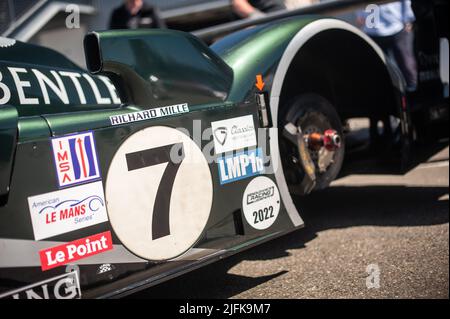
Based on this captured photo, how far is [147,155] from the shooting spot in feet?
7.55

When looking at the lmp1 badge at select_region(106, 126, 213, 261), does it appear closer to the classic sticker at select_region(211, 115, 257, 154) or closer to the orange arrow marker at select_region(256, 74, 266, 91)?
the classic sticker at select_region(211, 115, 257, 154)

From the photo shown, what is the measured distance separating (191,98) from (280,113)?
0.83 meters

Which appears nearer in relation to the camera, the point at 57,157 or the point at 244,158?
the point at 57,157

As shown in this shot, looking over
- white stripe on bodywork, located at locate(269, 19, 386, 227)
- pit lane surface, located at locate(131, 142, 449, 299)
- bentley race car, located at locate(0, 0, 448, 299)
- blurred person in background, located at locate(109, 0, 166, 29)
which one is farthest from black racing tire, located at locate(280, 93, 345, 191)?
blurred person in background, located at locate(109, 0, 166, 29)

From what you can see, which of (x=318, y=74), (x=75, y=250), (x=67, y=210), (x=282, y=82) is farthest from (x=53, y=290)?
(x=318, y=74)

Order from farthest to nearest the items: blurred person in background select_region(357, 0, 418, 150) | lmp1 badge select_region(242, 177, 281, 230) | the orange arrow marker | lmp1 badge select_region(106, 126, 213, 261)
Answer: blurred person in background select_region(357, 0, 418, 150)
the orange arrow marker
lmp1 badge select_region(242, 177, 281, 230)
lmp1 badge select_region(106, 126, 213, 261)

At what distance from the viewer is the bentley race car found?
78.4 inches

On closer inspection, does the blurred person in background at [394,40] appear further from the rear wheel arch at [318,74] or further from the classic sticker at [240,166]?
the classic sticker at [240,166]

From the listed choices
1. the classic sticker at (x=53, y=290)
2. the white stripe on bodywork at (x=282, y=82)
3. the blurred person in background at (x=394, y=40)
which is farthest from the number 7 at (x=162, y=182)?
the blurred person in background at (x=394, y=40)

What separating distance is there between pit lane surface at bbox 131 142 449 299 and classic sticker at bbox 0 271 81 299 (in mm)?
728

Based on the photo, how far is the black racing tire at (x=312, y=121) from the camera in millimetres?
3189
